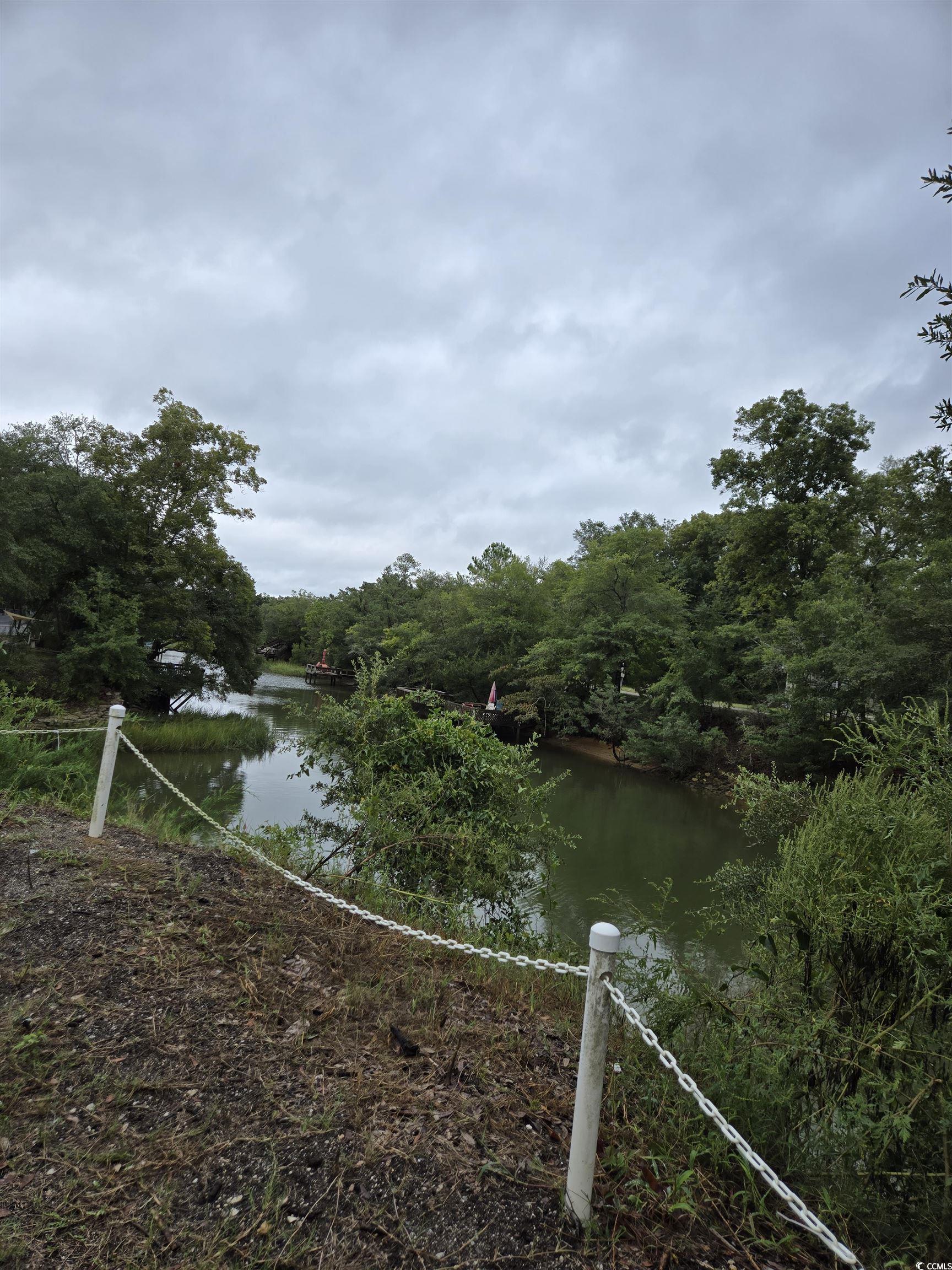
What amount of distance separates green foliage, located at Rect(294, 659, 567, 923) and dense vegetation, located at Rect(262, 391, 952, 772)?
8.62m

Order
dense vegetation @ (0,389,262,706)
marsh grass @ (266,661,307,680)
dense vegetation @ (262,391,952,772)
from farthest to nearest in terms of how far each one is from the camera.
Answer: marsh grass @ (266,661,307,680)
dense vegetation @ (0,389,262,706)
dense vegetation @ (262,391,952,772)

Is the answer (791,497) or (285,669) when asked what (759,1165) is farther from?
(285,669)

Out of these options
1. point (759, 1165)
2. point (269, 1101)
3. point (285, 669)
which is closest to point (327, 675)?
point (285, 669)

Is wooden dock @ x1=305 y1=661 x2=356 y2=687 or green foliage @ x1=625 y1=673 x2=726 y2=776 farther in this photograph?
wooden dock @ x1=305 y1=661 x2=356 y2=687

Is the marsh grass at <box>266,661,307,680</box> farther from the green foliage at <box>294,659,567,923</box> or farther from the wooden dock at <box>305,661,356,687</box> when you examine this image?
the green foliage at <box>294,659,567,923</box>

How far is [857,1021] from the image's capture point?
6.91ft

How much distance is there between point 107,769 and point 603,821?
1116cm

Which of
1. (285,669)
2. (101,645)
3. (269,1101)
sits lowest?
(285,669)

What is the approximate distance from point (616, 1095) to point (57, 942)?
252 centimetres

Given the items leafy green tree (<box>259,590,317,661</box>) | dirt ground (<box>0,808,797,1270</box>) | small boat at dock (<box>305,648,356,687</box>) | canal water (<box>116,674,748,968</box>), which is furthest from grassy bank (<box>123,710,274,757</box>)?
leafy green tree (<box>259,590,317,661</box>)

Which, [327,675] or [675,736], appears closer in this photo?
[675,736]

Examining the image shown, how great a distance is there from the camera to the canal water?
24.3 feet

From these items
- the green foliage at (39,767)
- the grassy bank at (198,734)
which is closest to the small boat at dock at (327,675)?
the grassy bank at (198,734)

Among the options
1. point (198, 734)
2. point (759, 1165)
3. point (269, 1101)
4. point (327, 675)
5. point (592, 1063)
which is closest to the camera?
point (759, 1165)
